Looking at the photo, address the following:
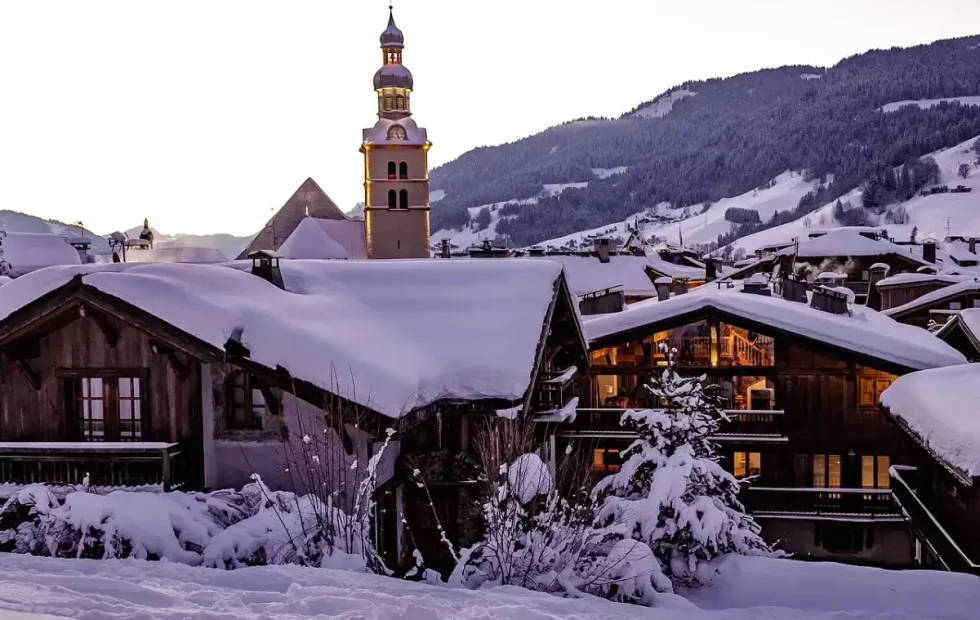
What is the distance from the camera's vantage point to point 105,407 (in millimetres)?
13617

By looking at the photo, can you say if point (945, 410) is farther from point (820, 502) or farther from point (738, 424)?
point (820, 502)

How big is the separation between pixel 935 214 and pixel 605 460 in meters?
148

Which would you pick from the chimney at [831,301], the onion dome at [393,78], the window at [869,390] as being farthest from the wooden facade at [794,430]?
the onion dome at [393,78]

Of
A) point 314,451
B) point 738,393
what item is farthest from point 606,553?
point 738,393

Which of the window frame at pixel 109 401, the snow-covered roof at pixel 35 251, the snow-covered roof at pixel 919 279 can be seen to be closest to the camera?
the window frame at pixel 109 401

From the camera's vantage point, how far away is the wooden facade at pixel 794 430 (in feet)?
79.5

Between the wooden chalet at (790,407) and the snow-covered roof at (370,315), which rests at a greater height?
the snow-covered roof at (370,315)

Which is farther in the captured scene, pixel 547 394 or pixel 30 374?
pixel 547 394

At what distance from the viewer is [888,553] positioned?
24.9m

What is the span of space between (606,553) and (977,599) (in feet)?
16.8

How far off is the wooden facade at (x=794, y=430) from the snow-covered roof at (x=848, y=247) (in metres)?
38.3

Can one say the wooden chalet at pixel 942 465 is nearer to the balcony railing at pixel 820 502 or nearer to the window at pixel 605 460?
the balcony railing at pixel 820 502

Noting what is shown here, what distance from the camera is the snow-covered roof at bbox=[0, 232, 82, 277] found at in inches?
2907

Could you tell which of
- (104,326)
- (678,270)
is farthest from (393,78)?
(104,326)
